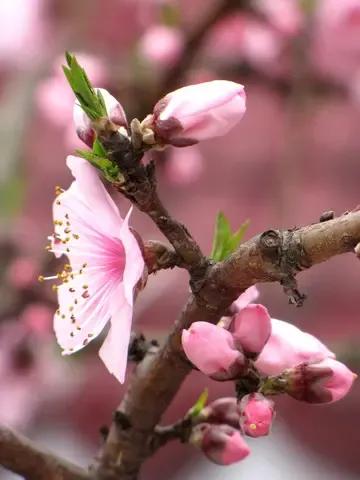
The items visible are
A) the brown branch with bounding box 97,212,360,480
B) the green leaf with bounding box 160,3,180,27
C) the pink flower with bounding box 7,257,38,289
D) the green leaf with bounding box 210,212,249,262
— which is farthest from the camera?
the green leaf with bounding box 160,3,180,27

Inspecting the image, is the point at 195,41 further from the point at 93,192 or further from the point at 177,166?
the point at 93,192

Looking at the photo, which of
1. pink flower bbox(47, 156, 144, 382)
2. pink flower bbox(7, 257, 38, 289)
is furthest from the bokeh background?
pink flower bbox(47, 156, 144, 382)

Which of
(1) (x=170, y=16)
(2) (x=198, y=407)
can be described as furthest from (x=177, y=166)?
(2) (x=198, y=407)

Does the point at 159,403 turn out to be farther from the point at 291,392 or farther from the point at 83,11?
the point at 83,11

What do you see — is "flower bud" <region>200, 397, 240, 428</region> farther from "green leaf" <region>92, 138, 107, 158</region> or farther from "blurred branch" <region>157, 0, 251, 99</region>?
"blurred branch" <region>157, 0, 251, 99</region>

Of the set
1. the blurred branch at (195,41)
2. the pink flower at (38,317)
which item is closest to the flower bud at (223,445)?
the pink flower at (38,317)

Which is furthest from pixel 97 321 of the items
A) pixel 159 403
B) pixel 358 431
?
pixel 358 431

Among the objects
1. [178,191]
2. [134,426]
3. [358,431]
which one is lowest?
[358,431]
